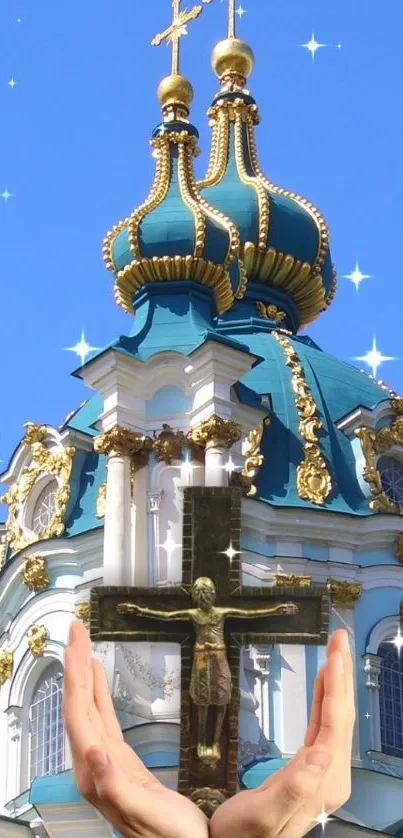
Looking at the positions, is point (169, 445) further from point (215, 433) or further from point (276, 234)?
point (276, 234)

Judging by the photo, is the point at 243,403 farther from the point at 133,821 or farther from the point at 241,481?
the point at 133,821

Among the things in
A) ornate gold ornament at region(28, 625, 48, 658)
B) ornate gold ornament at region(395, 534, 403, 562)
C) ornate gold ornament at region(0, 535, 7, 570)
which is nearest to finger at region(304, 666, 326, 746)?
ornate gold ornament at region(28, 625, 48, 658)

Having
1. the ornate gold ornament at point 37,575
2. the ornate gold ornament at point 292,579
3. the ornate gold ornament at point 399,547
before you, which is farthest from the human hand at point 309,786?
the ornate gold ornament at point 399,547

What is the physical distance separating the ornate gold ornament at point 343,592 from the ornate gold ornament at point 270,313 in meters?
4.14

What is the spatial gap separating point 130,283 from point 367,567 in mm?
3214

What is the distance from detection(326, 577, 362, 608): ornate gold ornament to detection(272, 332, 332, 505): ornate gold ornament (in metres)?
0.77

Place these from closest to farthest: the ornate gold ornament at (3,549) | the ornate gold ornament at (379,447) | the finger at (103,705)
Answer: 1. the finger at (103,705)
2. the ornate gold ornament at (379,447)
3. the ornate gold ornament at (3,549)

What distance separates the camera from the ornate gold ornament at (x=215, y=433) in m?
14.6

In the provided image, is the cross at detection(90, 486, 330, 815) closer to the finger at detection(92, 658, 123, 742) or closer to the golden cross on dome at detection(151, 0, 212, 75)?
the finger at detection(92, 658, 123, 742)

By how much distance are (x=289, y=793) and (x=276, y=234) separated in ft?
46.2

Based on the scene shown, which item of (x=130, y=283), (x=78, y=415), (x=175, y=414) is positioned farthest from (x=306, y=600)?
(x=78, y=415)

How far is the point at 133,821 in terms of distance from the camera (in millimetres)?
6508

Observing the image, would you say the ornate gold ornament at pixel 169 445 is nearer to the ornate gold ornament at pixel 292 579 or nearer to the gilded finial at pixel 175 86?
the ornate gold ornament at pixel 292 579

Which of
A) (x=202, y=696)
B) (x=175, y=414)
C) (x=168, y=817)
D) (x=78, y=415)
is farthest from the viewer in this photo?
(x=78, y=415)
